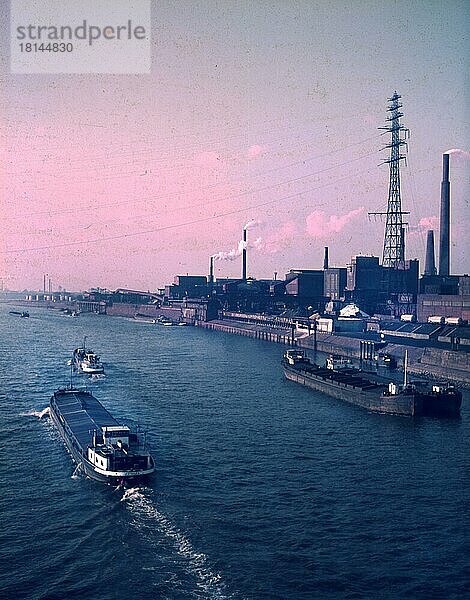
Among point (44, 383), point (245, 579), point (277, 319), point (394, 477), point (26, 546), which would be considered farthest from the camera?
point (277, 319)

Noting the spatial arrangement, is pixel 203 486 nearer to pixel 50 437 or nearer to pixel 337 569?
pixel 337 569

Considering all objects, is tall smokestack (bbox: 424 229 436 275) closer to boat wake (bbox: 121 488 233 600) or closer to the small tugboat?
the small tugboat

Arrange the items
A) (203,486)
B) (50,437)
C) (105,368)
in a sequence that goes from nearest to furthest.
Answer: (203,486) < (50,437) < (105,368)

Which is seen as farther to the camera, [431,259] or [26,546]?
[431,259]

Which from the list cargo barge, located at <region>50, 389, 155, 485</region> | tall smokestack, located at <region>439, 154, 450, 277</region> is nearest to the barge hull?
cargo barge, located at <region>50, 389, 155, 485</region>

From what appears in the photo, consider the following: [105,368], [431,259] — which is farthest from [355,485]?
[431,259]

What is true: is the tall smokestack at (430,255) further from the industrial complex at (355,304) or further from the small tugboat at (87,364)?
the small tugboat at (87,364)

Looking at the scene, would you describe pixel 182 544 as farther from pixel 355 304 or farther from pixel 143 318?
pixel 143 318
